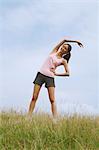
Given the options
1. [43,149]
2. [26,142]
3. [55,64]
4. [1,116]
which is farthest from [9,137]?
[55,64]

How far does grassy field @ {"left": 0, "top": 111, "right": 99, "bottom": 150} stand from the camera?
18.8ft

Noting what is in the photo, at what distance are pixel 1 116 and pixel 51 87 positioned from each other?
41.6 inches

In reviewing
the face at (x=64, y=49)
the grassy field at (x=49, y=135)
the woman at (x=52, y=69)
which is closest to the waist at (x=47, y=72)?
the woman at (x=52, y=69)

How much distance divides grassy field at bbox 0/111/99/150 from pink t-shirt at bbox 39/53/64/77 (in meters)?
1.32

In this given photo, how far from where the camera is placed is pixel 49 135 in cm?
605

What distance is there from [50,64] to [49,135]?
2.26 metres

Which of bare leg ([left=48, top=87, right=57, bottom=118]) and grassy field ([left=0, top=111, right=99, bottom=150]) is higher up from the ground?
bare leg ([left=48, top=87, right=57, bottom=118])

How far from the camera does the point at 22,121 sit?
6.78 meters

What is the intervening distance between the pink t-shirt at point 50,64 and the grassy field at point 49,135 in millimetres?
1317

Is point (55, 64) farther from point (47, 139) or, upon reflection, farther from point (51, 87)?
point (47, 139)

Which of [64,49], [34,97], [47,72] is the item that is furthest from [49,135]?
[64,49]

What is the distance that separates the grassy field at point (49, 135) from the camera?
5.72 m

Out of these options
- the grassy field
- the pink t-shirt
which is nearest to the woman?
the pink t-shirt

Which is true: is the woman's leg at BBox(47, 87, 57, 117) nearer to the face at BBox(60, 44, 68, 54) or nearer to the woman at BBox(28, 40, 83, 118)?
the woman at BBox(28, 40, 83, 118)
